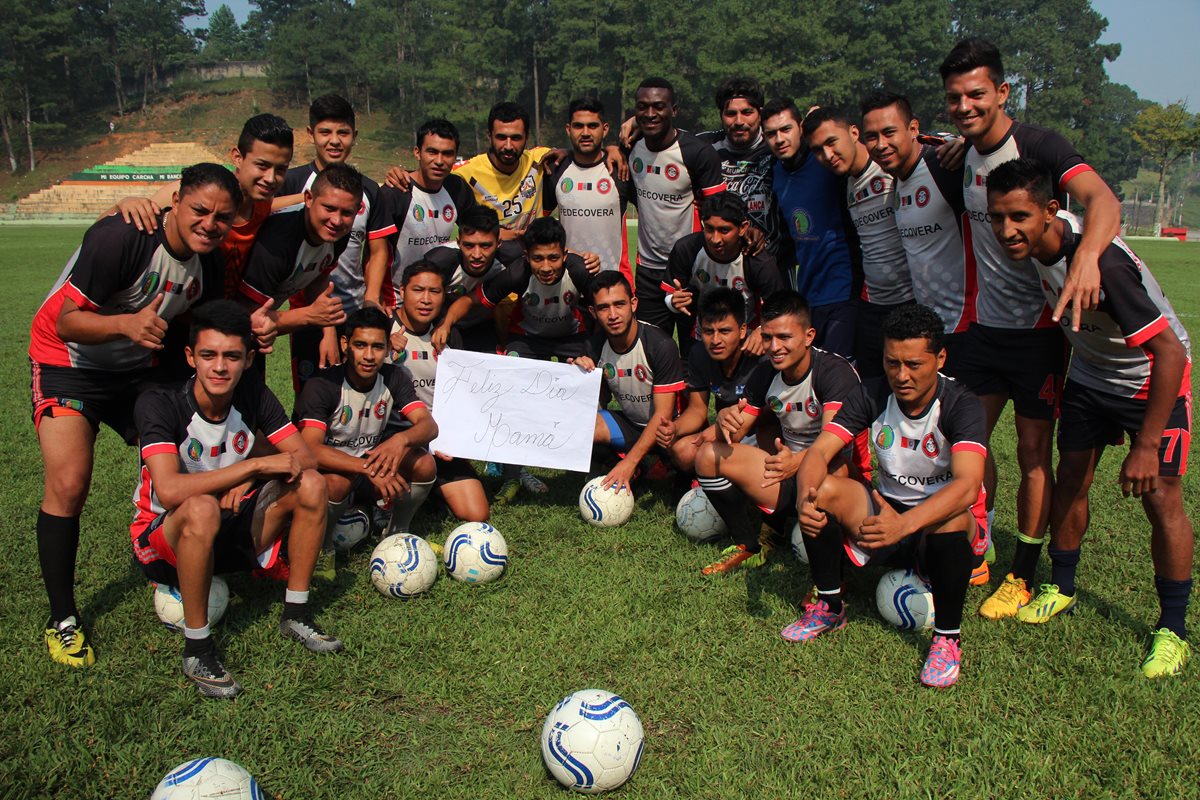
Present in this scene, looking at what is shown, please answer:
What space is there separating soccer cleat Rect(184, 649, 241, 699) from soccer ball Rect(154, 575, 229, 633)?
402 mm

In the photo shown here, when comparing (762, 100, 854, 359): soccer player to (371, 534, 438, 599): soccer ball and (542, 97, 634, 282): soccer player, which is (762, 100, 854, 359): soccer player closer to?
(542, 97, 634, 282): soccer player

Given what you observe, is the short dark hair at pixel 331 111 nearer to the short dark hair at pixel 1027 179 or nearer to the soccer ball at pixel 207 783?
the short dark hair at pixel 1027 179

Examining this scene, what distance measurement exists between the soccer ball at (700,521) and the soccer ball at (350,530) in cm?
208

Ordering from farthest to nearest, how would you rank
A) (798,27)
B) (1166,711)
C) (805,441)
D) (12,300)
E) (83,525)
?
(798,27) → (12,300) → (83,525) → (805,441) → (1166,711)

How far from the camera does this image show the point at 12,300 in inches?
610

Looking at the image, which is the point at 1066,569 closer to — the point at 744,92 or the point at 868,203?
the point at 868,203

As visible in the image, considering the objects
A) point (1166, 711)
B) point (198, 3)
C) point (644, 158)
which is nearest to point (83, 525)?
point (644, 158)

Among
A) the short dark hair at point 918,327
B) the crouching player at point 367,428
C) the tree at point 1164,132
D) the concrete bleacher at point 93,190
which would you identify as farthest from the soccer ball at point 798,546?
the tree at point 1164,132

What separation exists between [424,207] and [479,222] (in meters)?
0.52

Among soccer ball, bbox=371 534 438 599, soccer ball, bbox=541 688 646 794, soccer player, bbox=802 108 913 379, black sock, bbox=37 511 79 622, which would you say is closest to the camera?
soccer ball, bbox=541 688 646 794

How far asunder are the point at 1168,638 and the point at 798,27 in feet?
232

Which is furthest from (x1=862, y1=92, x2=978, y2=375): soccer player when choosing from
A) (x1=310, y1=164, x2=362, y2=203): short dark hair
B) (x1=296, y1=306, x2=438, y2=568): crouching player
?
(x1=296, y1=306, x2=438, y2=568): crouching player

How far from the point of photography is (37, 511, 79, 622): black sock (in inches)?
162

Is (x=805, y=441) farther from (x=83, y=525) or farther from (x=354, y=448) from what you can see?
(x=83, y=525)
